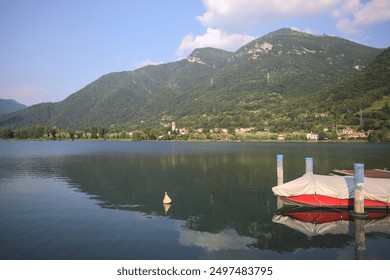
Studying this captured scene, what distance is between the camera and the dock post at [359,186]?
2687 centimetres

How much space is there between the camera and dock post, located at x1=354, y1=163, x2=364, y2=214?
2687cm

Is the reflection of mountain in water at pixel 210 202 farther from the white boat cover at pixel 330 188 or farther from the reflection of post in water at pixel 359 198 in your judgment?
the reflection of post in water at pixel 359 198

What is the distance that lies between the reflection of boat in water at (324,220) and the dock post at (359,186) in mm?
1198

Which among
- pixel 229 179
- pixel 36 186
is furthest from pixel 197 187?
pixel 36 186

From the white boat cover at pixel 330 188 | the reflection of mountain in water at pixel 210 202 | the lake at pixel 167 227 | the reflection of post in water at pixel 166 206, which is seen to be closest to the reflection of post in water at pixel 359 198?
the lake at pixel 167 227

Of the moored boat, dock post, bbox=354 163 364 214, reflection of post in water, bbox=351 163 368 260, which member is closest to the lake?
reflection of post in water, bbox=351 163 368 260

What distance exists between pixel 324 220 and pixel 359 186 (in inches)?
169

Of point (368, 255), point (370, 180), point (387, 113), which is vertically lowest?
point (368, 255)

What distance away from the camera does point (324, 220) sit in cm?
2762

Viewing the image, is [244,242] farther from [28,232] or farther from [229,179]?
[229,179]

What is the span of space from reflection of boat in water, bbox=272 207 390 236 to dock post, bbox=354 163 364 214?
120 centimetres

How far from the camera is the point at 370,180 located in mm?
31422

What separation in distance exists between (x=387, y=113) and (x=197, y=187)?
187381mm

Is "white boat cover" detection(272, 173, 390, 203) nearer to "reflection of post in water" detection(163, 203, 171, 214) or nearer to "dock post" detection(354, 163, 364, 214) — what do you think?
"dock post" detection(354, 163, 364, 214)
